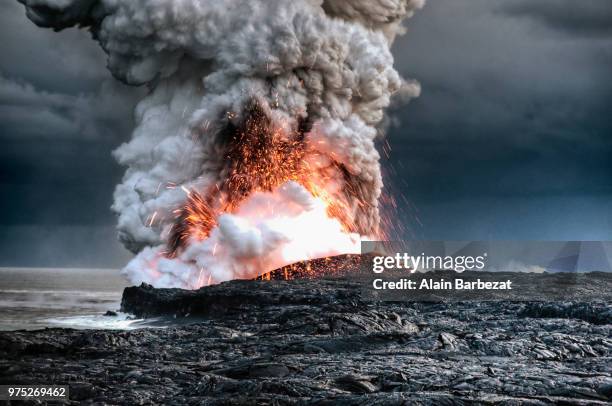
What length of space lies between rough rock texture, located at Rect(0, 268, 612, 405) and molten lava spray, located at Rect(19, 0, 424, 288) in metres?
17.4

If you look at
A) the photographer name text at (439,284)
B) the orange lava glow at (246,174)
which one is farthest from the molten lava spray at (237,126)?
the photographer name text at (439,284)

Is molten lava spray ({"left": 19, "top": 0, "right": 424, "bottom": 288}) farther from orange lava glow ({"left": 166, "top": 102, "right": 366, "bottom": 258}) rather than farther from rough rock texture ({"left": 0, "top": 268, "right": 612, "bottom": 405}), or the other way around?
rough rock texture ({"left": 0, "top": 268, "right": 612, "bottom": 405})

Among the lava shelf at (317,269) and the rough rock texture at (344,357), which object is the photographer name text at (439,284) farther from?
the rough rock texture at (344,357)

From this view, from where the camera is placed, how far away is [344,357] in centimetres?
3228

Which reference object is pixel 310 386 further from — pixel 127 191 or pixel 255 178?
pixel 127 191

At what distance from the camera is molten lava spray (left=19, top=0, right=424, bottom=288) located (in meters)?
70.5

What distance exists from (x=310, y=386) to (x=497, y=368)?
26.0ft

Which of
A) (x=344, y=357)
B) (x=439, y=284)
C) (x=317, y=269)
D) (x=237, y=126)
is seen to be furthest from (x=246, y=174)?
(x=344, y=357)

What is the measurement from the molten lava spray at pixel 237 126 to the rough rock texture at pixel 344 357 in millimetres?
17359

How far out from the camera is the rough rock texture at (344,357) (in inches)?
987

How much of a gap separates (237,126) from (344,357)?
141 ft

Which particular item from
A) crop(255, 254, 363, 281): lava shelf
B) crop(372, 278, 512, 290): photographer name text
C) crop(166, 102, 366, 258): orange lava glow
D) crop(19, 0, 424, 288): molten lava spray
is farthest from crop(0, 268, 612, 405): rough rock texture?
crop(166, 102, 366, 258): orange lava glow

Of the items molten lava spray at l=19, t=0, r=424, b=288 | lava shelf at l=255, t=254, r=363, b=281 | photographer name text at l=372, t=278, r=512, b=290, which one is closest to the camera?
photographer name text at l=372, t=278, r=512, b=290

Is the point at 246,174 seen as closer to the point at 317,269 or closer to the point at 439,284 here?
the point at 317,269
